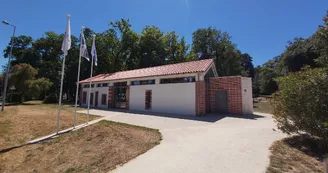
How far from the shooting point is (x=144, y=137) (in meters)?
6.34

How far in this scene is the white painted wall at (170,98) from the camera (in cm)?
1285

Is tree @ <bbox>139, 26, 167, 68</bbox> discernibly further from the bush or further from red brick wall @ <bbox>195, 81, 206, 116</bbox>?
the bush

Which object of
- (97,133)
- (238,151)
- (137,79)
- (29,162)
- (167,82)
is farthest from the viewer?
(137,79)

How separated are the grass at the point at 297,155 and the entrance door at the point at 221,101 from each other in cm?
802

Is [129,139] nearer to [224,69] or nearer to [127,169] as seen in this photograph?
[127,169]

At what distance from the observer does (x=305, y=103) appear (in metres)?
4.91

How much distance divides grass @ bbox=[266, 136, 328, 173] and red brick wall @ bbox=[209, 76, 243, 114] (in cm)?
736

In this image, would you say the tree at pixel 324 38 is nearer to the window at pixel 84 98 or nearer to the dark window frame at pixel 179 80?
the dark window frame at pixel 179 80

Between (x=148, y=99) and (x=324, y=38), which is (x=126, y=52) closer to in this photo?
(x=148, y=99)

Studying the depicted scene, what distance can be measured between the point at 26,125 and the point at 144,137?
318 inches

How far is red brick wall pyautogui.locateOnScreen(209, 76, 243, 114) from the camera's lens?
1295 centimetres

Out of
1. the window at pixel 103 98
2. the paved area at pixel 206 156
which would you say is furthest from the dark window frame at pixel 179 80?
the window at pixel 103 98

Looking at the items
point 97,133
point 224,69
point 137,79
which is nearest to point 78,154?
point 97,133

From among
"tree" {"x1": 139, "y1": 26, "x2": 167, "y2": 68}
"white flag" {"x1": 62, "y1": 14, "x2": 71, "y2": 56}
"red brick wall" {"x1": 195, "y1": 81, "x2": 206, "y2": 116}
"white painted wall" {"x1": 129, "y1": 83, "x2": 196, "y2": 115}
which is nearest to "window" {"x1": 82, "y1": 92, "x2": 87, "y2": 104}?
"white painted wall" {"x1": 129, "y1": 83, "x2": 196, "y2": 115}
